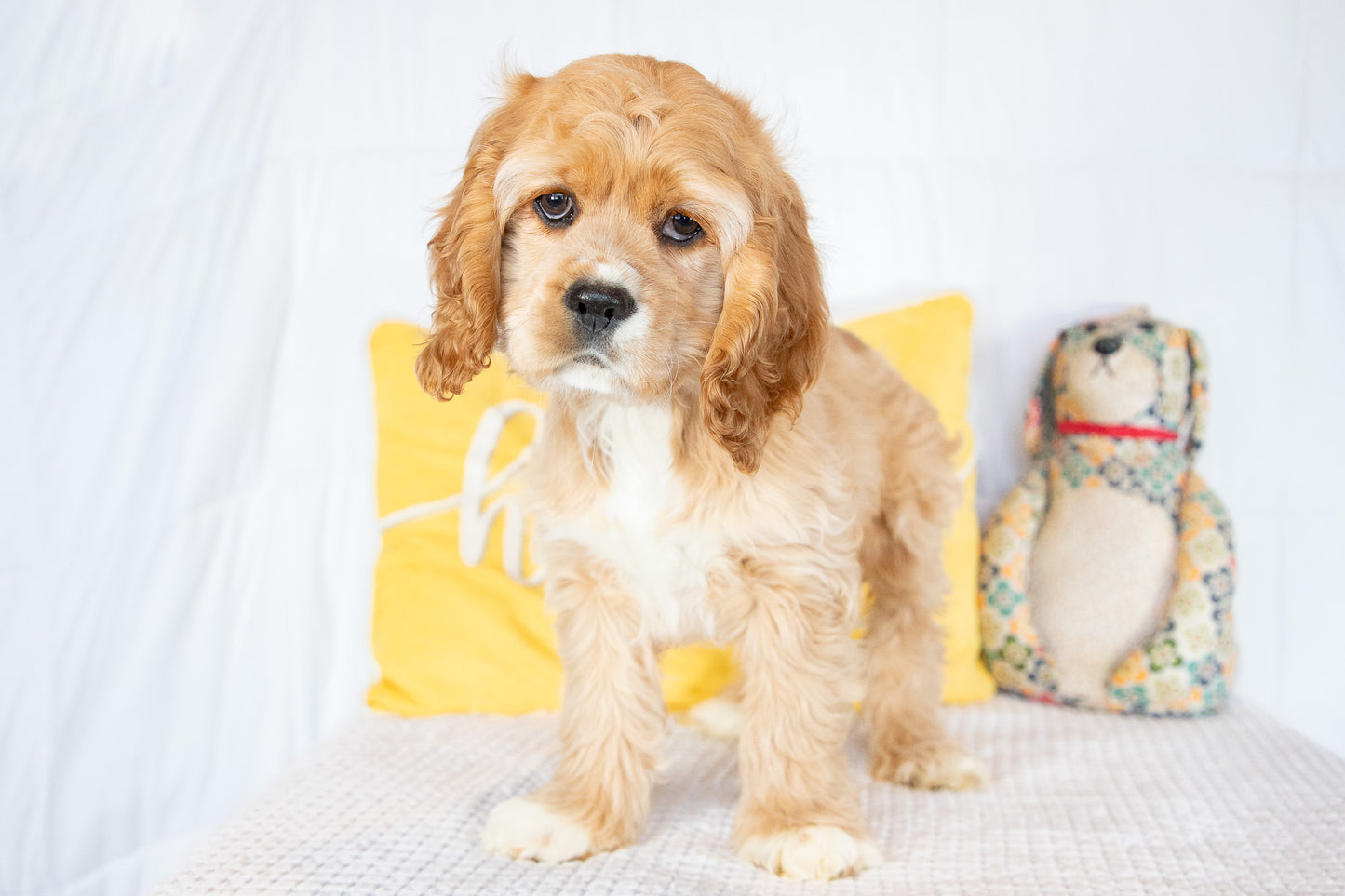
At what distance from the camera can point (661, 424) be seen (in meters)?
1.96

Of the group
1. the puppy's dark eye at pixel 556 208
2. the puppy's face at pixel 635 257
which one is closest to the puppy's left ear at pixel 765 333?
the puppy's face at pixel 635 257

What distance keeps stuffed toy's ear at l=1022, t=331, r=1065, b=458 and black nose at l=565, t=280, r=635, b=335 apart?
1.77 meters

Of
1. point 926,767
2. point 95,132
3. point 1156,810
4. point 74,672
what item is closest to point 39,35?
point 95,132

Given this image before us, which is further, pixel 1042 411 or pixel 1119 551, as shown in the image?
pixel 1042 411

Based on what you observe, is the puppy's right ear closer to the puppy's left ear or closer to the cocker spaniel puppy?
the cocker spaniel puppy

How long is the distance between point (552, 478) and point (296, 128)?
174 cm

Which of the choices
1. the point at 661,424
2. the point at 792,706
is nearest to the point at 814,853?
the point at 792,706

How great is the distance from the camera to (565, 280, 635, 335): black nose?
167 centimetres

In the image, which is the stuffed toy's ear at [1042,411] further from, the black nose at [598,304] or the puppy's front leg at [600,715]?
Answer: the black nose at [598,304]

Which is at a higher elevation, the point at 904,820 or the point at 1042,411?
the point at 1042,411

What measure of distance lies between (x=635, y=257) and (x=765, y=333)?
0.24m

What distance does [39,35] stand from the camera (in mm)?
2869

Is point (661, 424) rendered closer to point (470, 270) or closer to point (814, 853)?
point (470, 270)

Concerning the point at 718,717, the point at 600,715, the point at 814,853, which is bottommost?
the point at 718,717
